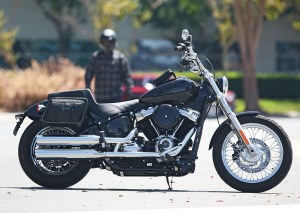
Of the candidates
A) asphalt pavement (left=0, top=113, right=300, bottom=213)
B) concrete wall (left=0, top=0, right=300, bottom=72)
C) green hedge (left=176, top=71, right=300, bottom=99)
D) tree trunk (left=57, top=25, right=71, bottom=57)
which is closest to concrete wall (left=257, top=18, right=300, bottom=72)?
concrete wall (left=0, top=0, right=300, bottom=72)

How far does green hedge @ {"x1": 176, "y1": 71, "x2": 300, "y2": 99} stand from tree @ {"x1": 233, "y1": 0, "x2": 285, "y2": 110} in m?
9.77

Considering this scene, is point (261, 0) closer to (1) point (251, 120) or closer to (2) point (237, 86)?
(2) point (237, 86)

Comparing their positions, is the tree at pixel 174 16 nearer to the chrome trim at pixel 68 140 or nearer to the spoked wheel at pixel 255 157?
the spoked wheel at pixel 255 157

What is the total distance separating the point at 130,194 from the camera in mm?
9109

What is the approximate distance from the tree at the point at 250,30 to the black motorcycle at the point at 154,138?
18.1 m

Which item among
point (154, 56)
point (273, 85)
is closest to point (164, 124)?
point (273, 85)

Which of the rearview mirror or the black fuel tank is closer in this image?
the black fuel tank

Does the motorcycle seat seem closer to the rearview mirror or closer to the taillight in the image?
the taillight

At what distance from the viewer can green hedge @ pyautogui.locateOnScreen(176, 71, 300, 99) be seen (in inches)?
1526

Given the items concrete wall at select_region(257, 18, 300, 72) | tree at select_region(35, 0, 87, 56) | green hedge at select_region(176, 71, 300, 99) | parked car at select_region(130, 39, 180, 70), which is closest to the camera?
green hedge at select_region(176, 71, 300, 99)

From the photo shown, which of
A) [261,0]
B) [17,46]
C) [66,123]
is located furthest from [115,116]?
[17,46]

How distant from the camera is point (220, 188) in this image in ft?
31.8

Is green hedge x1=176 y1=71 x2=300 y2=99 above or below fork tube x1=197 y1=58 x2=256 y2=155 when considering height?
above

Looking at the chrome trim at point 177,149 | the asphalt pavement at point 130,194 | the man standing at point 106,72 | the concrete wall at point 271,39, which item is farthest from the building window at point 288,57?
the chrome trim at point 177,149
